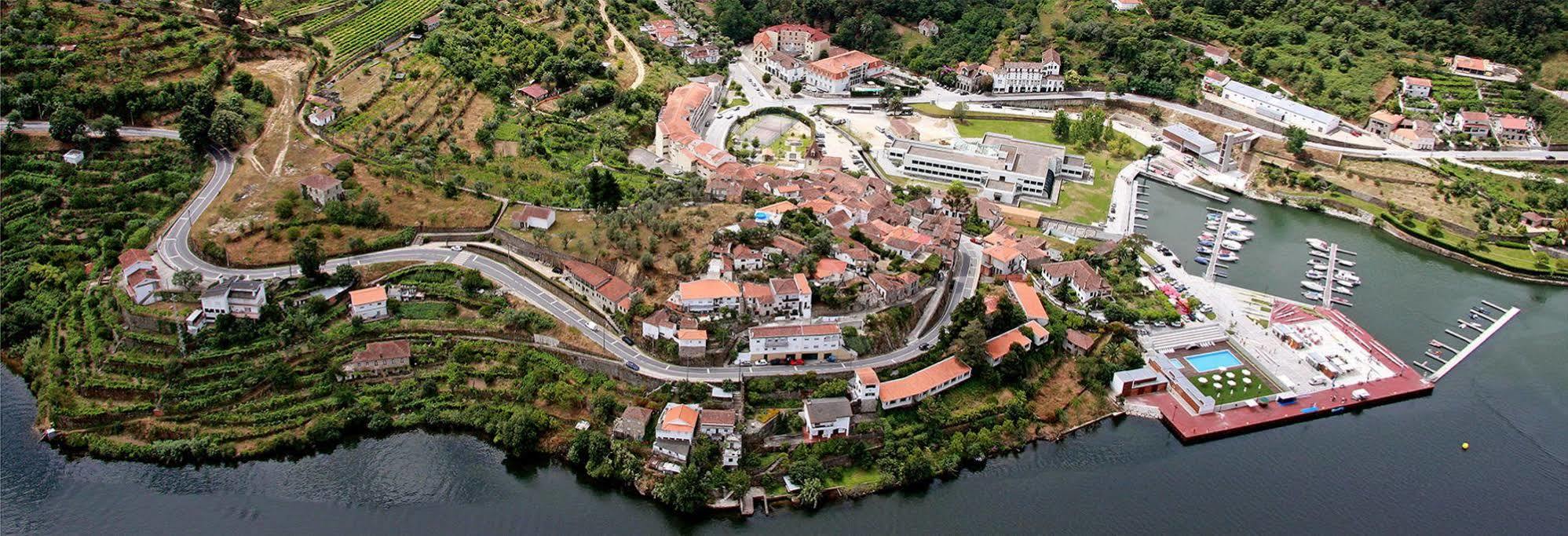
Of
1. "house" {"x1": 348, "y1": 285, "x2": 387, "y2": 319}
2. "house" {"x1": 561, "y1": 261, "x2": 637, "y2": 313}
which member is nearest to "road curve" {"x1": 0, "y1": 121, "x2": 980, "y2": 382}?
"house" {"x1": 561, "y1": 261, "x2": 637, "y2": 313}

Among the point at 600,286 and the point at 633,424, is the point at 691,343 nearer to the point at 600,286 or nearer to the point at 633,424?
the point at 633,424

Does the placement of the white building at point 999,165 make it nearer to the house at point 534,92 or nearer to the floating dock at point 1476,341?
the floating dock at point 1476,341

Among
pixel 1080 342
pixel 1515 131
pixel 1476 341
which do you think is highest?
pixel 1515 131

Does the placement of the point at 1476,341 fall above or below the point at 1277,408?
above

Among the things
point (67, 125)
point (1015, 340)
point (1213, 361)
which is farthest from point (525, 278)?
point (1213, 361)

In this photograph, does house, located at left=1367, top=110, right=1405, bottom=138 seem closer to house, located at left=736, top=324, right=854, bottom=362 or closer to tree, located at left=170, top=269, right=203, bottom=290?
house, located at left=736, top=324, right=854, bottom=362
